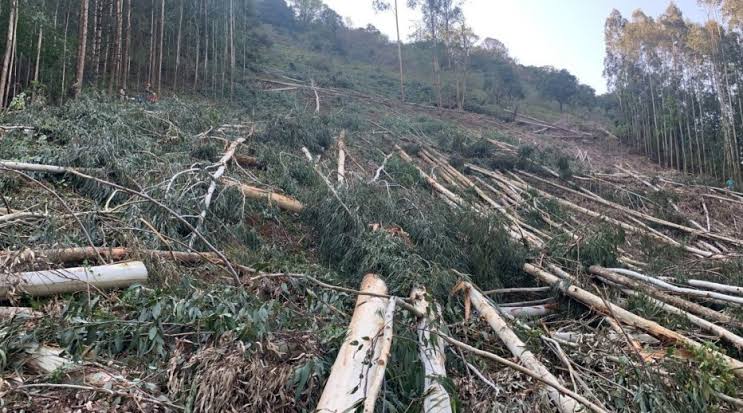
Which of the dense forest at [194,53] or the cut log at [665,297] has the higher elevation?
the dense forest at [194,53]

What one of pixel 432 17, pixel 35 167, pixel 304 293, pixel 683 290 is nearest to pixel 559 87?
pixel 432 17

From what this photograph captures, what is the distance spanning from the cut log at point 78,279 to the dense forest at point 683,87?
17181mm

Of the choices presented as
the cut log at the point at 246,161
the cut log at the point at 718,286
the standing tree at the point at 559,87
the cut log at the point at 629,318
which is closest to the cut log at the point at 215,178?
the cut log at the point at 246,161

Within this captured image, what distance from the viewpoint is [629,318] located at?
131 inches

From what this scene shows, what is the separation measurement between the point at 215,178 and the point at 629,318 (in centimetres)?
435

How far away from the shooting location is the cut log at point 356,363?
6.82 feet

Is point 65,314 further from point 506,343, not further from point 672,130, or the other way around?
point 672,130

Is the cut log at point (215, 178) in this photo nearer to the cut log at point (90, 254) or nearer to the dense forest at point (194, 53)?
the cut log at point (90, 254)

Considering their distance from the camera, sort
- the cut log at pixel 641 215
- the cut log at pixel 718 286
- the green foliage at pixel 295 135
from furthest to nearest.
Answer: the green foliage at pixel 295 135
the cut log at pixel 641 215
the cut log at pixel 718 286

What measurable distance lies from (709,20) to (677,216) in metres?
10.5

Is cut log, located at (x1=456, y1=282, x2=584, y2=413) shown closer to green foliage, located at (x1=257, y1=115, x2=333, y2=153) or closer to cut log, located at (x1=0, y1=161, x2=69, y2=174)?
cut log, located at (x1=0, y1=161, x2=69, y2=174)

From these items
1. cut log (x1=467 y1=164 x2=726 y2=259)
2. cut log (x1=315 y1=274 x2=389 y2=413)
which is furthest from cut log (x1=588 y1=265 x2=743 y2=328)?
cut log (x1=315 y1=274 x2=389 y2=413)

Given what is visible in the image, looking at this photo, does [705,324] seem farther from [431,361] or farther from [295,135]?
[295,135]

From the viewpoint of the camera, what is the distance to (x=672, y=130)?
56.5 ft
